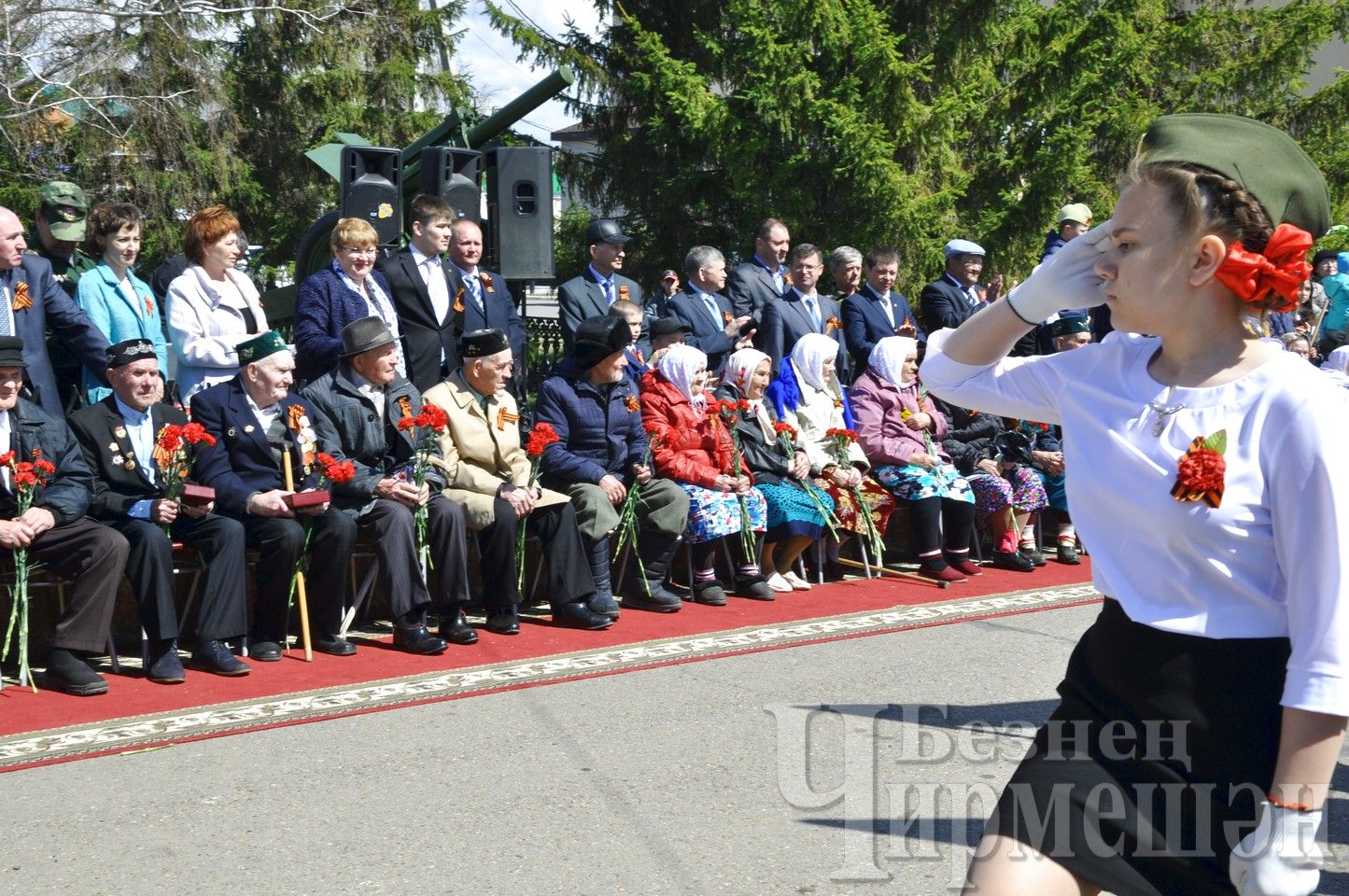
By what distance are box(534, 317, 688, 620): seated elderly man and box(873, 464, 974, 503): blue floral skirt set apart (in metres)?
1.63

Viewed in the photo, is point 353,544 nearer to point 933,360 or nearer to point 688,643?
point 688,643

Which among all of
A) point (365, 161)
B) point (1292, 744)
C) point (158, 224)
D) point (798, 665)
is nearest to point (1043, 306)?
point (1292, 744)

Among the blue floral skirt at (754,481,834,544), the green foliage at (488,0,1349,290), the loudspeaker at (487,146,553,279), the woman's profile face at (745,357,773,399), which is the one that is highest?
the green foliage at (488,0,1349,290)

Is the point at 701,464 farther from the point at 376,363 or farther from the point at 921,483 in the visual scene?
the point at 376,363

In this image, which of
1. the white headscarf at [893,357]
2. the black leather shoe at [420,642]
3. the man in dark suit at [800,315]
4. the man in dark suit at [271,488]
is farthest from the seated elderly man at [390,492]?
the white headscarf at [893,357]

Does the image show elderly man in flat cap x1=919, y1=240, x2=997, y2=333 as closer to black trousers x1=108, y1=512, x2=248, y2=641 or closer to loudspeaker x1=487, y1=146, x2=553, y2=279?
loudspeaker x1=487, y1=146, x2=553, y2=279

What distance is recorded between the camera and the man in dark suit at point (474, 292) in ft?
29.2

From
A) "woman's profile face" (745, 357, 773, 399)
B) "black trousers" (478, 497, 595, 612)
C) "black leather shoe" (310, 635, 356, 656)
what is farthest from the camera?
"woman's profile face" (745, 357, 773, 399)

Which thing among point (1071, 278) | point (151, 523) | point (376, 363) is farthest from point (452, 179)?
point (1071, 278)

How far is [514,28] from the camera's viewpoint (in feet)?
51.9

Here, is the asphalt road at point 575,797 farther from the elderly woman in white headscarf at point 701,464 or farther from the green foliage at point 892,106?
the green foliage at point 892,106

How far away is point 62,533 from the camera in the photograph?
630 centimetres

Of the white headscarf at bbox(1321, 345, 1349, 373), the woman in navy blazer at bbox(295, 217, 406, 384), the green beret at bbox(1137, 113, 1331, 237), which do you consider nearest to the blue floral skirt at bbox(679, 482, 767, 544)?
the woman in navy blazer at bbox(295, 217, 406, 384)

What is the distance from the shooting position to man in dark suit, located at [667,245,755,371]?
9.76m
